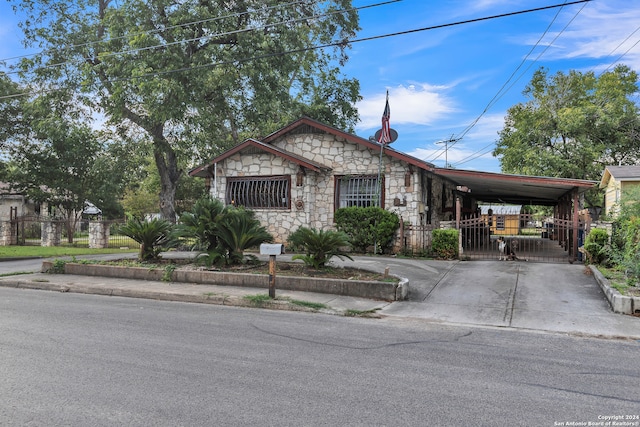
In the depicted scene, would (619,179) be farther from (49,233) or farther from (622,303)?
(49,233)

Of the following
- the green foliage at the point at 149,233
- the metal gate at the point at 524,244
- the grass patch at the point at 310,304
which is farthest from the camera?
the metal gate at the point at 524,244

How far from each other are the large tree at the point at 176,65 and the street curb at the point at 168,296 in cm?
1016

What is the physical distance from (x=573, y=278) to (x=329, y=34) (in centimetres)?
2374

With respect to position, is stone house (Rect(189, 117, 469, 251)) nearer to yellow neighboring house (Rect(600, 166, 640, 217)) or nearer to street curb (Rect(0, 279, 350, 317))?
street curb (Rect(0, 279, 350, 317))

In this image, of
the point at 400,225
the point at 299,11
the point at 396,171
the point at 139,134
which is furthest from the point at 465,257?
the point at 139,134

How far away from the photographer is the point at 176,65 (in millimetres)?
20109

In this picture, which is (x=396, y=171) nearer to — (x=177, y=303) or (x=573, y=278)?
(x=573, y=278)

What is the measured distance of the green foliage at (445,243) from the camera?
1421cm

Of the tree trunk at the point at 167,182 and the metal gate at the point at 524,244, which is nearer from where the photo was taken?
the metal gate at the point at 524,244

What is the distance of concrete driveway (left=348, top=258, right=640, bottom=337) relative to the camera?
7246 millimetres

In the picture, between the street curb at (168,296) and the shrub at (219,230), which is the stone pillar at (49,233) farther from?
the shrub at (219,230)

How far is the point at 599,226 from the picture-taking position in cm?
1290

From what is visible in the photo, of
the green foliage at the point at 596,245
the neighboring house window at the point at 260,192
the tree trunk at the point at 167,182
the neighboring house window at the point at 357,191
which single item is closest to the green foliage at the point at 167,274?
the neighboring house window at the point at 260,192

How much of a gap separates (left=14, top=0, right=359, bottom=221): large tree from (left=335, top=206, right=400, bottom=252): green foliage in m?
8.54
